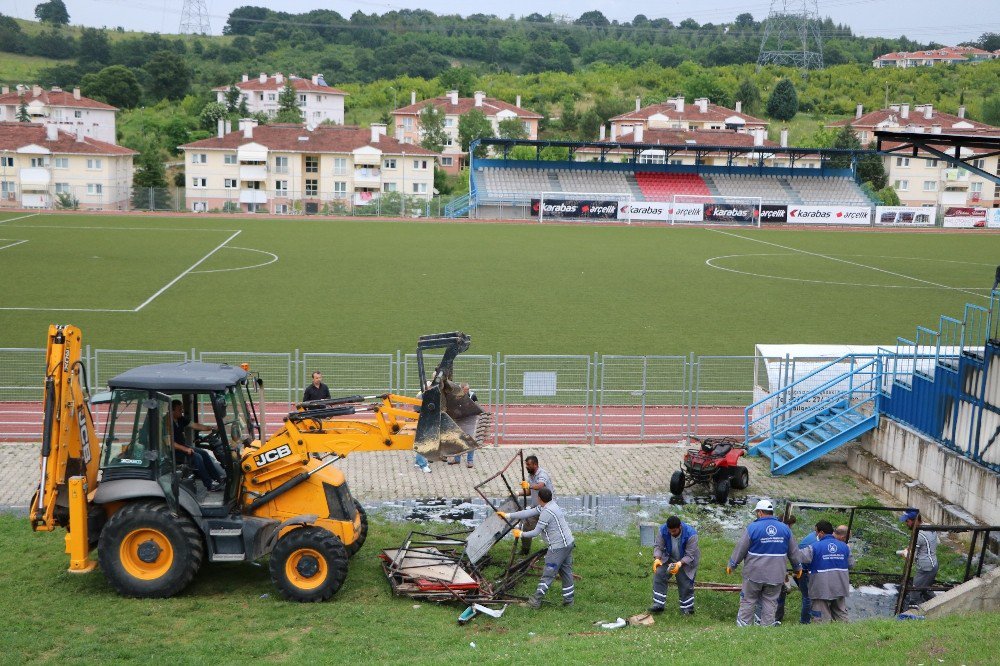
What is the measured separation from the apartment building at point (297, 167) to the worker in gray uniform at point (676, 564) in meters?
69.1

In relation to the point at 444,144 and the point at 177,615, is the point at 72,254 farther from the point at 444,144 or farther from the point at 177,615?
the point at 444,144

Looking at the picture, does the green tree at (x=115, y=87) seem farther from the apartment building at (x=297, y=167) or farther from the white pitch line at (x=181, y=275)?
the white pitch line at (x=181, y=275)

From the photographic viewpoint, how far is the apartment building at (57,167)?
247ft

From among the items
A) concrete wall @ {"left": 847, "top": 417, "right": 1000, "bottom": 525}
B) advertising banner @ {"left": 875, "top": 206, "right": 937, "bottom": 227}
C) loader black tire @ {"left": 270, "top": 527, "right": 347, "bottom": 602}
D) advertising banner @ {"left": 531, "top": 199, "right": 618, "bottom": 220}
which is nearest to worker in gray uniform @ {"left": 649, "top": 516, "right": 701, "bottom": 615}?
loader black tire @ {"left": 270, "top": 527, "right": 347, "bottom": 602}

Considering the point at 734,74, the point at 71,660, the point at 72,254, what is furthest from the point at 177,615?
the point at 734,74

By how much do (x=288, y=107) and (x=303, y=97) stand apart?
26.4 ft

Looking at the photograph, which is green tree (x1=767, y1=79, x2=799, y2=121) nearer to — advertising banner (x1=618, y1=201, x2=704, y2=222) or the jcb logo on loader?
advertising banner (x1=618, y1=201, x2=704, y2=222)

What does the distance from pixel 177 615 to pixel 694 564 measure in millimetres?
5489

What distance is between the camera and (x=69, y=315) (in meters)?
29.4

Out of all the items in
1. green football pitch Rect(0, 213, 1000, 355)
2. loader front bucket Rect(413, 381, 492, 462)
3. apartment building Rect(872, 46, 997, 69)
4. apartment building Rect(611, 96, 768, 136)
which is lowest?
green football pitch Rect(0, 213, 1000, 355)

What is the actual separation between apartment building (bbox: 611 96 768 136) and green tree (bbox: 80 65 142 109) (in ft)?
187

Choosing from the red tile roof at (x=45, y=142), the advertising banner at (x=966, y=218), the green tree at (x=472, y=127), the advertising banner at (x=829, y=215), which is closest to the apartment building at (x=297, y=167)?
the red tile roof at (x=45, y=142)

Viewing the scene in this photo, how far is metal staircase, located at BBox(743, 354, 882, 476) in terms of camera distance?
1761cm

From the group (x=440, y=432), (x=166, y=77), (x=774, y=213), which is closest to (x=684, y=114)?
(x=774, y=213)
